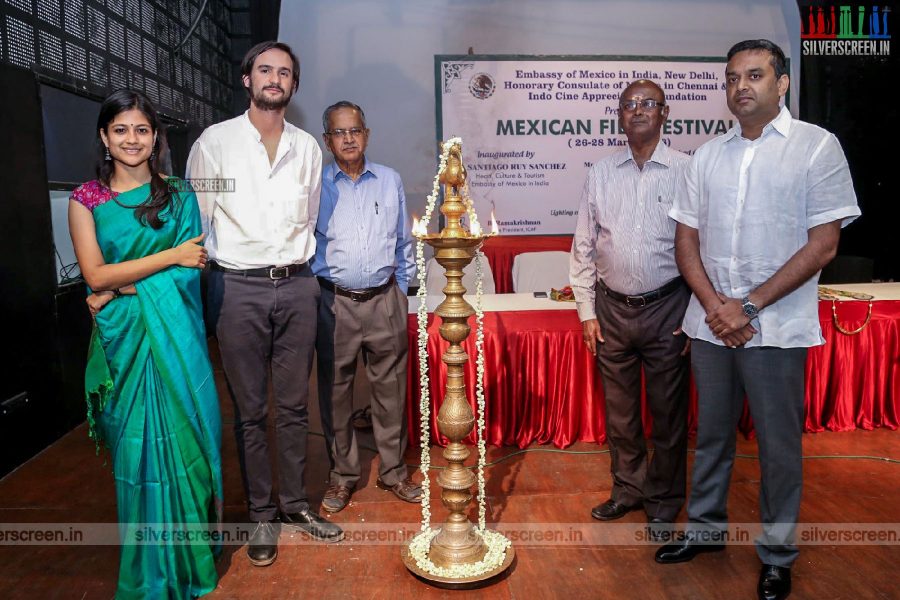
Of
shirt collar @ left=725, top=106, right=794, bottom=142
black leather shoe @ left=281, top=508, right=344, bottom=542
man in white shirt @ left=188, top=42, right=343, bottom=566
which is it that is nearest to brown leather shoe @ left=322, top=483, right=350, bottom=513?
black leather shoe @ left=281, top=508, right=344, bottom=542

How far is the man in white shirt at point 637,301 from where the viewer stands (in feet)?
7.11

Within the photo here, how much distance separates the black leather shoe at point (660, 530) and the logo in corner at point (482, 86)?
4256 millimetres

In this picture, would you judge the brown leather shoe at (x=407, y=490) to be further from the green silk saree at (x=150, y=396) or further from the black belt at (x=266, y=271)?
the black belt at (x=266, y=271)

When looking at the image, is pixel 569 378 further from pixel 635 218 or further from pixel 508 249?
pixel 508 249

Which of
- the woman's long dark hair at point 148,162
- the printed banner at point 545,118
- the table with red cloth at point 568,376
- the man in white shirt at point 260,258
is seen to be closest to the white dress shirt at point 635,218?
the table with red cloth at point 568,376

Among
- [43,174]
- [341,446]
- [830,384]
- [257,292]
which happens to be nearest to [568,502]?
[341,446]

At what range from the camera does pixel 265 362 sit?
7.03ft

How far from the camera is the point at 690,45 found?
5.96 meters

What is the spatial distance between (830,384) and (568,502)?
1606 millimetres

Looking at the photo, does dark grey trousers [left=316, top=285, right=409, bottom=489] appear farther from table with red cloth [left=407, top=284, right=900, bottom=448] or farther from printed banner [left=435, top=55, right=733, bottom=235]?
printed banner [left=435, top=55, right=733, bottom=235]

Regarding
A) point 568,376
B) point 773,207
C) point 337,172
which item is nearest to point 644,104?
point 773,207

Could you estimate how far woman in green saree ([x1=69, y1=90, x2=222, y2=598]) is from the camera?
5.85 ft

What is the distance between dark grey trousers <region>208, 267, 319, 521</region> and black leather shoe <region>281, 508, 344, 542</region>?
0.10ft

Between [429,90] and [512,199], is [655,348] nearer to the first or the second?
[512,199]
